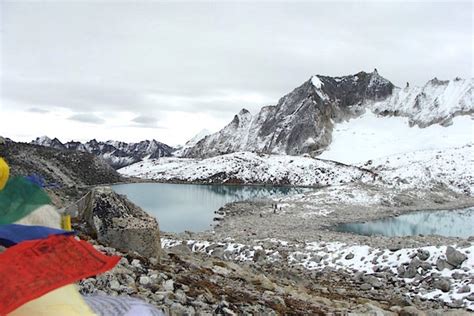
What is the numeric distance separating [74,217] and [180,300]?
6048 millimetres

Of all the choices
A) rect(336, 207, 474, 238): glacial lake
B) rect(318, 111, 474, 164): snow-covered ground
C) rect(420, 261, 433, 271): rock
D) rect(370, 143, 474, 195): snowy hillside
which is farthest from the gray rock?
rect(318, 111, 474, 164): snow-covered ground

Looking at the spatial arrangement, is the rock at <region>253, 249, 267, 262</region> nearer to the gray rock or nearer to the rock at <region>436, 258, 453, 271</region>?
the gray rock

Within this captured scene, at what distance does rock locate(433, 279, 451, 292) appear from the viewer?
13.9 metres

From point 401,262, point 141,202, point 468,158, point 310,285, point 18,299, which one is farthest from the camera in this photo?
point 468,158

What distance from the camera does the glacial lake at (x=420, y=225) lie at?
3500cm

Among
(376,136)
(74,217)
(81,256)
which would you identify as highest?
(376,136)

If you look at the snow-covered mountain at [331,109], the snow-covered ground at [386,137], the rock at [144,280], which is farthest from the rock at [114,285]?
the snow-covered mountain at [331,109]

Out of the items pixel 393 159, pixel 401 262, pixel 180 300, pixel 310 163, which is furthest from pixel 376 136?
pixel 180 300

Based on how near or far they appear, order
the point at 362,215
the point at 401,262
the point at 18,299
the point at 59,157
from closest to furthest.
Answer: the point at 18,299 → the point at 401,262 → the point at 362,215 → the point at 59,157

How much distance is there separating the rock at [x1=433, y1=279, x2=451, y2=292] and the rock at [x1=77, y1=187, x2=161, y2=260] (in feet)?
29.7

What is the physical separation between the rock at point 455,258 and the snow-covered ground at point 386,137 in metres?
97.1

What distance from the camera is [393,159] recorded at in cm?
9300

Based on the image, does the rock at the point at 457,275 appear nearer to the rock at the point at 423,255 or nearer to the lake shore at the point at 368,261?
the lake shore at the point at 368,261

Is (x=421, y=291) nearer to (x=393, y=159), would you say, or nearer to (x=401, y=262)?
(x=401, y=262)
